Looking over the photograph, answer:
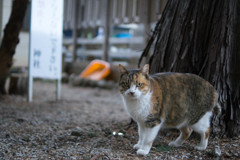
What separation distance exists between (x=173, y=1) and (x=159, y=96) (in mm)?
1314

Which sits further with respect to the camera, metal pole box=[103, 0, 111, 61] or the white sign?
metal pole box=[103, 0, 111, 61]

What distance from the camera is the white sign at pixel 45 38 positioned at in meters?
5.98

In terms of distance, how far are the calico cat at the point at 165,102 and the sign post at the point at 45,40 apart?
11.7ft

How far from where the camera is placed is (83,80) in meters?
9.45

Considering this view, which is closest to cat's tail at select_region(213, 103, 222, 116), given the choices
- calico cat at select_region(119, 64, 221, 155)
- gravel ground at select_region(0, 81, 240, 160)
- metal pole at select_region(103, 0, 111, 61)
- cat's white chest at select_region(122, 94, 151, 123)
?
calico cat at select_region(119, 64, 221, 155)

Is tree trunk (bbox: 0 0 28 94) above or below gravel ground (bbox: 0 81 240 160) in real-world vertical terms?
above

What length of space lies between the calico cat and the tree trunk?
3.37m

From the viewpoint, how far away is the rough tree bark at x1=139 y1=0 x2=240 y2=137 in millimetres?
3131

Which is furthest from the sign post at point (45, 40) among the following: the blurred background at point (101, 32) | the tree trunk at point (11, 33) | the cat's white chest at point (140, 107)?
the cat's white chest at point (140, 107)

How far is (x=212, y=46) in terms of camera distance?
10.4 ft

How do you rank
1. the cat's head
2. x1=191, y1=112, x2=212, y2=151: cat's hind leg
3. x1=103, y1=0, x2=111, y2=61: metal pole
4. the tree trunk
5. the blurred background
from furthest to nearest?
x1=103, y1=0, x2=111, y2=61: metal pole → the blurred background → the tree trunk → x1=191, y1=112, x2=212, y2=151: cat's hind leg → the cat's head

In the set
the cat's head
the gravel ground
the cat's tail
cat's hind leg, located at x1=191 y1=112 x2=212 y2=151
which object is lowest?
the gravel ground

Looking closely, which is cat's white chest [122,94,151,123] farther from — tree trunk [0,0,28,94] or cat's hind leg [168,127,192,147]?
tree trunk [0,0,28,94]

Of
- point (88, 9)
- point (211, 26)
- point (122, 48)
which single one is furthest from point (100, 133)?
point (88, 9)
